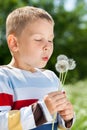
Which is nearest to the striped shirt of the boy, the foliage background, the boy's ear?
the boy

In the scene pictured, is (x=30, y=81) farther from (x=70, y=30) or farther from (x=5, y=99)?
(x=70, y=30)

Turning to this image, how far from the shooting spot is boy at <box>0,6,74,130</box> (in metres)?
2.13

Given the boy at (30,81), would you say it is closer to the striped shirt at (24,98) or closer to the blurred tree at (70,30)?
the striped shirt at (24,98)

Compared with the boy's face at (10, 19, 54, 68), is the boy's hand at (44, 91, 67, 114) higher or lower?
lower

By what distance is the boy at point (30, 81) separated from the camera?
83.9 inches

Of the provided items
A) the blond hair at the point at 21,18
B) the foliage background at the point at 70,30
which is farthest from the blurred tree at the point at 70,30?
the blond hair at the point at 21,18

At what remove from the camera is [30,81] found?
2324 millimetres

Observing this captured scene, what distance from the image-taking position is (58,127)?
2449 millimetres

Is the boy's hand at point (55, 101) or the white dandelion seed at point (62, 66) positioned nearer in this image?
the boy's hand at point (55, 101)

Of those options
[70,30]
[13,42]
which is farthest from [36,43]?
[70,30]

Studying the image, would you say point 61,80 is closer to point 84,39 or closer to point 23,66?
point 23,66

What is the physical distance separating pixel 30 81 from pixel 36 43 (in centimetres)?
19

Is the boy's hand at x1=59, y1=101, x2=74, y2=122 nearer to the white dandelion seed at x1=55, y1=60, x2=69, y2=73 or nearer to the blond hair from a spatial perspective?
the white dandelion seed at x1=55, y1=60, x2=69, y2=73

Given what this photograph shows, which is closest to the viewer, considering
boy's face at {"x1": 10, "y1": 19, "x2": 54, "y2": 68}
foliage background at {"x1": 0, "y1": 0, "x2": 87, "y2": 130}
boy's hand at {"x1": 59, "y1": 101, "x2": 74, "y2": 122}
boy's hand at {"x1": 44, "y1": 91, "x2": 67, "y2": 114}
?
boy's hand at {"x1": 44, "y1": 91, "x2": 67, "y2": 114}
